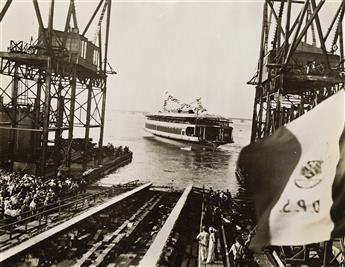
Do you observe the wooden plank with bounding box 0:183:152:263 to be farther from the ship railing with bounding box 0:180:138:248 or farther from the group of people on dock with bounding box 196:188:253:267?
the group of people on dock with bounding box 196:188:253:267

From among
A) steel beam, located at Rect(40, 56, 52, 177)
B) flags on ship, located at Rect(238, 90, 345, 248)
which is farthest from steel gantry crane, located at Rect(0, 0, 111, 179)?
flags on ship, located at Rect(238, 90, 345, 248)

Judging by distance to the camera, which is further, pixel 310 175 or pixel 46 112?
pixel 46 112

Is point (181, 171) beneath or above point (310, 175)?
beneath

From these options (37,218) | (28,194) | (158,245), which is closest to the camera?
(158,245)

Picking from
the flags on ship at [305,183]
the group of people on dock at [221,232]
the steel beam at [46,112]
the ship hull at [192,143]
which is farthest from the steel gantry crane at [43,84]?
the ship hull at [192,143]

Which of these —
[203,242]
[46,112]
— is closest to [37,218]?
[203,242]


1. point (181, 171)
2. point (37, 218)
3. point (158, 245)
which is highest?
point (158, 245)

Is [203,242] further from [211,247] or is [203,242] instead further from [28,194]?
[28,194]
